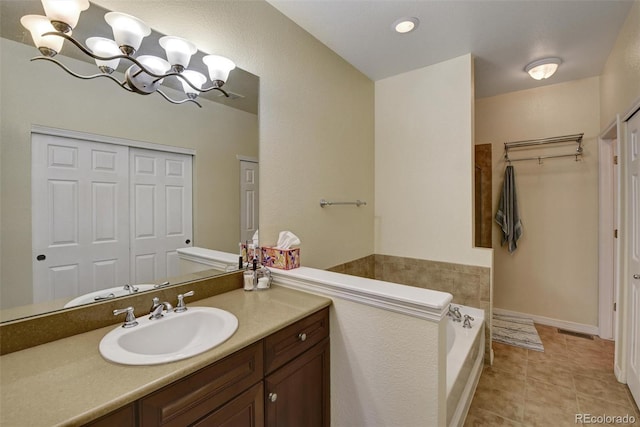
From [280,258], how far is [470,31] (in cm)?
215

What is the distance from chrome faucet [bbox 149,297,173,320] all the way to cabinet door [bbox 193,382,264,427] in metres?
0.46

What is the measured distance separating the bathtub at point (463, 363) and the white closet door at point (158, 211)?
163 cm

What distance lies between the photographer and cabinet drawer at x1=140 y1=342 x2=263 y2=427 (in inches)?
31.0

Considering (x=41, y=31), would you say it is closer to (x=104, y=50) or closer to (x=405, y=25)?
(x=104, y=50)

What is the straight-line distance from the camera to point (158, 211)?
1307 mm

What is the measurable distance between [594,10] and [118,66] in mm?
2832

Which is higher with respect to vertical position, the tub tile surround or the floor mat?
the tub tile surround

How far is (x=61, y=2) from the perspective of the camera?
97 centimetres

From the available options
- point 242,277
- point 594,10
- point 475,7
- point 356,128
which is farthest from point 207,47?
point 594,10

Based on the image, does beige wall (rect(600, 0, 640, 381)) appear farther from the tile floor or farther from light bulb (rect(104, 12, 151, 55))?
light bulb (rect(104, 12, 151, 55))

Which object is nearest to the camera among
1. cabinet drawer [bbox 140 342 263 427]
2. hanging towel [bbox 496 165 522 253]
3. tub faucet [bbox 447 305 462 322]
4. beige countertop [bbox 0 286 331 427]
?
beige countertop [bbox 0 286 331 427]

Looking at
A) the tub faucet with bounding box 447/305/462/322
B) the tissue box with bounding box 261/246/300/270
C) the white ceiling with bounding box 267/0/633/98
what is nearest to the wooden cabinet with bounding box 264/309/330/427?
the tissue box with bounding box 261/246/300/270

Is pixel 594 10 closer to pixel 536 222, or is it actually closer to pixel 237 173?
pixel 536 222

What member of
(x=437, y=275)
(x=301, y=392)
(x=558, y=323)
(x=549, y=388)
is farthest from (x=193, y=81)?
(x=558, y=323)
